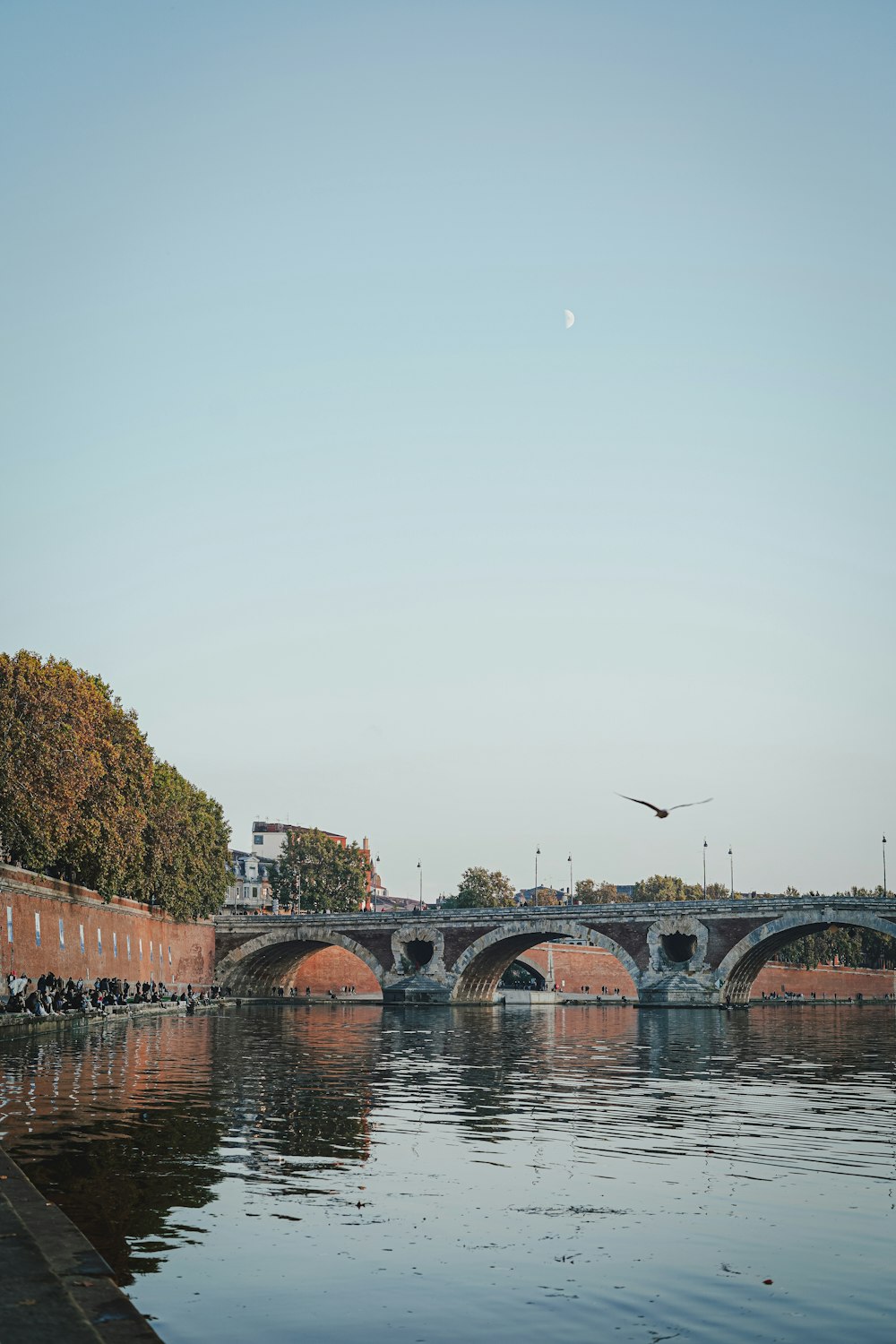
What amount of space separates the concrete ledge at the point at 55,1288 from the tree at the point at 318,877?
13250 cm

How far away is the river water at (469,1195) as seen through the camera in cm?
1345

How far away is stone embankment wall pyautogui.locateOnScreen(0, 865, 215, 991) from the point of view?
63188 mm

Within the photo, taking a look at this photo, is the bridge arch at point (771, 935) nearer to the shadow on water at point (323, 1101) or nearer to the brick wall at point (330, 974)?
the shadow on water at point (323, 1101)

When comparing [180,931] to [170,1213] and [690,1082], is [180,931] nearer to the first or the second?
[690,1082]

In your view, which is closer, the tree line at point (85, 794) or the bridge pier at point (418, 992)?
the tree line at point (85, 794)

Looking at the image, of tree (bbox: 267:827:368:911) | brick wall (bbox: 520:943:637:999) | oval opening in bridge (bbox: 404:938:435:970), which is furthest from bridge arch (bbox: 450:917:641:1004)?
tree (bbox: 267:827:368:911)

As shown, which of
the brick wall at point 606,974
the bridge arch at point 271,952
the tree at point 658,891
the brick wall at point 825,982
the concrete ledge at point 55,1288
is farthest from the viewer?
the tree at point 658,891

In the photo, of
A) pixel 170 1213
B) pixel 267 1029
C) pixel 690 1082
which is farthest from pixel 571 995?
pixel 170 1213

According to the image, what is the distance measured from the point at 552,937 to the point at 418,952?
402 inches

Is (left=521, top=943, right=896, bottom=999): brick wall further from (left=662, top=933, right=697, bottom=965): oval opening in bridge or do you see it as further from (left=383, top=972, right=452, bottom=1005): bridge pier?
(left=662, top=933, right=697, bottom=965): oval opening in bridge

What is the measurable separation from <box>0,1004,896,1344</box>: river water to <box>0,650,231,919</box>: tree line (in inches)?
929

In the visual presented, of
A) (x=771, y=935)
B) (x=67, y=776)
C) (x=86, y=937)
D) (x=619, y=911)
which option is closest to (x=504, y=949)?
(x=619, y=911)

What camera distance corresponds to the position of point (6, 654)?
67812 mm

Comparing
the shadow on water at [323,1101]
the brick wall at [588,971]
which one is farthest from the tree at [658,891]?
the shadow on water at [323,1101]
